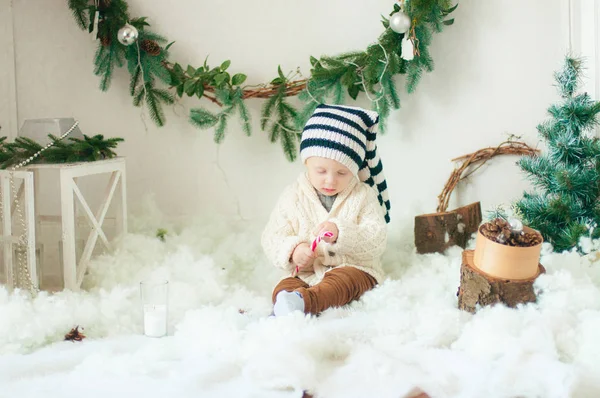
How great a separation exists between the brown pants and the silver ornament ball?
1061 mm

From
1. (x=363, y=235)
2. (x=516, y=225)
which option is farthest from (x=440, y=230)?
(x=516, y=225)

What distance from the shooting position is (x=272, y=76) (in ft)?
7.75

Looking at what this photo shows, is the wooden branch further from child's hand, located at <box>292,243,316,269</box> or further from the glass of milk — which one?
the glass of milk

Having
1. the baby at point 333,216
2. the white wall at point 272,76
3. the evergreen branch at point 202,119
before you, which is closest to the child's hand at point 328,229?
the baby at point 333,216

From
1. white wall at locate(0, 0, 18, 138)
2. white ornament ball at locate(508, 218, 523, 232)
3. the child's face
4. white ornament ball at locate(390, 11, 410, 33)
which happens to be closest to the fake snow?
white ornament ball at locate(508, 218, 523, 232)

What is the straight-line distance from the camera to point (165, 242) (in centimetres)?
224

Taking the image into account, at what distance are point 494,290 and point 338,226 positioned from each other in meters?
0.50

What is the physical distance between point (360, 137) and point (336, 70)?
1.28ft

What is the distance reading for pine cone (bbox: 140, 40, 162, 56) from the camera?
7.43 feet

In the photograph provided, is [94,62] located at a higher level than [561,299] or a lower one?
higher

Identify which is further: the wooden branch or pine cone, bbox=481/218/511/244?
the wooden branch

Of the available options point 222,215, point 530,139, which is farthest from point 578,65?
point 222,215

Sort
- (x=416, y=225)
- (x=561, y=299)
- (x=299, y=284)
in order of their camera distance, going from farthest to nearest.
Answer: (x=416, y=225) → (x=299, y=284) → (x=561, y=299)

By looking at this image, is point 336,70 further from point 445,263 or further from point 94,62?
point 94,62
